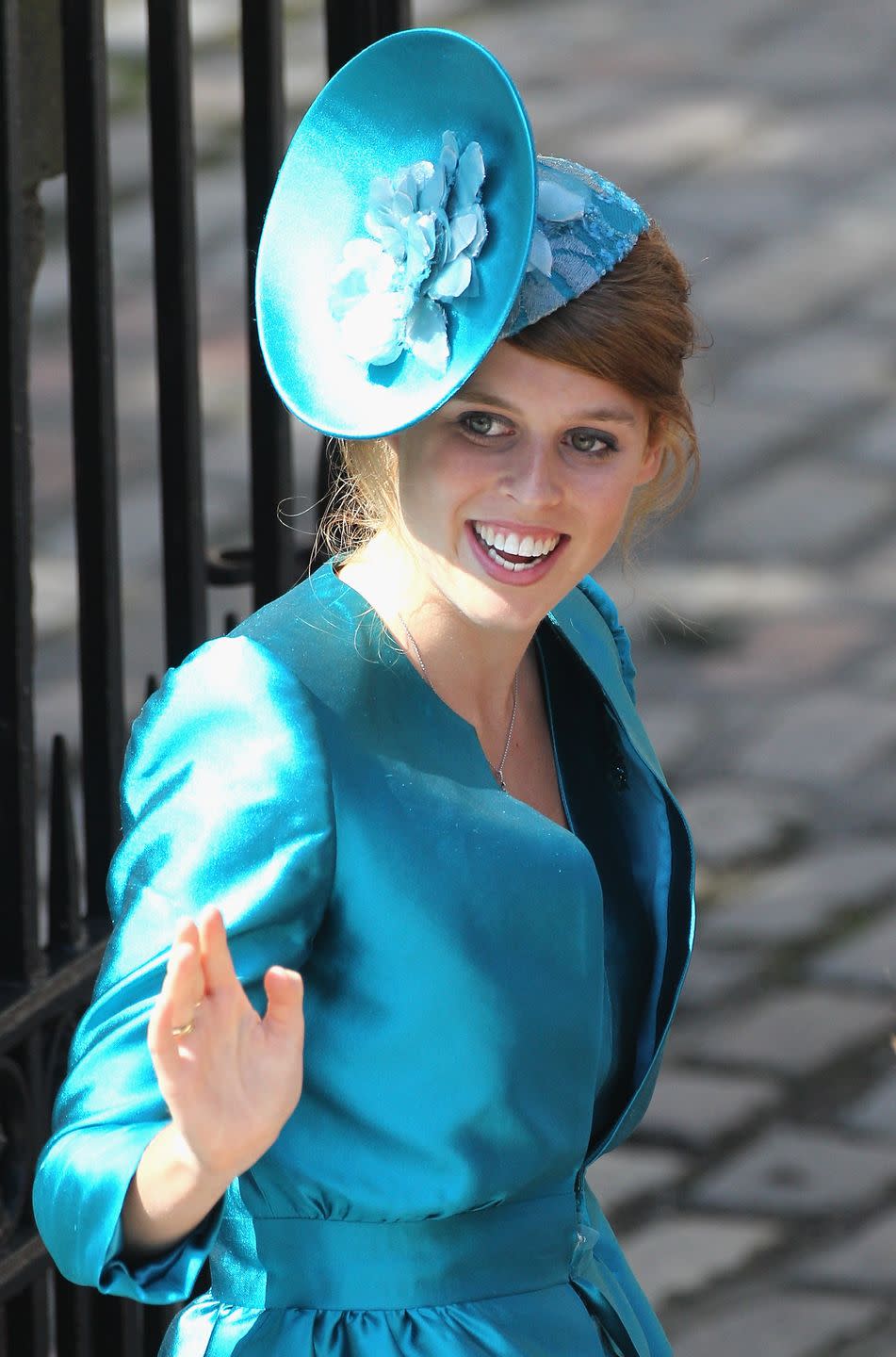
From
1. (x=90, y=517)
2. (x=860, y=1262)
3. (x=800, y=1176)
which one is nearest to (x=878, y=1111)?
(x=800, y=1176)

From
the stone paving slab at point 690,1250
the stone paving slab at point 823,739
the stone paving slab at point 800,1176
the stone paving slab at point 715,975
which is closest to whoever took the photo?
the stone paving slab at point 690,1250

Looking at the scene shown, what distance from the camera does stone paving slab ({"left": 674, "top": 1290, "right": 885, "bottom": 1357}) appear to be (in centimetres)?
339

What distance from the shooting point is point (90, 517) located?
232 cm

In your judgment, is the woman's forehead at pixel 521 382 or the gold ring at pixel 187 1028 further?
the woman's forehead at pixel 521 382

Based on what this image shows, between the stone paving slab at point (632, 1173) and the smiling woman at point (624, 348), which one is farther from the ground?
the smiling woman at point (624, 348)

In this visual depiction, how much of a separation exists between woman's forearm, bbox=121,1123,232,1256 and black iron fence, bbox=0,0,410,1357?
659 millimetres

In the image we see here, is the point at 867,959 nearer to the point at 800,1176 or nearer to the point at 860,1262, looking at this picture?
the point at 800,1176

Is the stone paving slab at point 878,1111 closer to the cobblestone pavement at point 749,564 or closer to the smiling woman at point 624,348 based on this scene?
the cobblestone pavement at point 749,564

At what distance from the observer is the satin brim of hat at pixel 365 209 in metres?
1.63

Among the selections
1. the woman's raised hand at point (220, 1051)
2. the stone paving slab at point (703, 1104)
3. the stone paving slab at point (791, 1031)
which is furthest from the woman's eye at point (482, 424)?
the stone paving slab at point (791, 1031)

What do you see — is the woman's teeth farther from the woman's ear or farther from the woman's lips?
the woman's ear

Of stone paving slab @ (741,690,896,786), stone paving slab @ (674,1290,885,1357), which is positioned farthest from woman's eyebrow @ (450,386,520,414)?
stone paving slab @ (741,690,896,786)

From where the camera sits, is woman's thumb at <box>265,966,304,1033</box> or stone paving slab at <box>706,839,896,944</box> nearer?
woman's thumb at <box>265,966,304,1033</box>

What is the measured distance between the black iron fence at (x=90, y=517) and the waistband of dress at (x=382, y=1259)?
49cm
